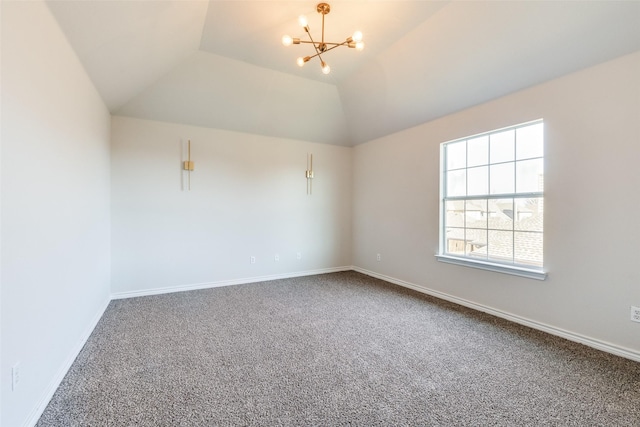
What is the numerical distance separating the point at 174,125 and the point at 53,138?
2.46 metres

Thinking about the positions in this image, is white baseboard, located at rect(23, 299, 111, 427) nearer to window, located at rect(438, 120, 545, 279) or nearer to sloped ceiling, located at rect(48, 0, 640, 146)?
sloped ceiling, located at rect(48, 0, 640, 146)

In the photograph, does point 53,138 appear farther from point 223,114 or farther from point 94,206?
point 223,114

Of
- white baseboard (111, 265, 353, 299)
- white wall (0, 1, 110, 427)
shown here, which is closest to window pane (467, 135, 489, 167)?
white baseboard (111, 265, 353, 299)

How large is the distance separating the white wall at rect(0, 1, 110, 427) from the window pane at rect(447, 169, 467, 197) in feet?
13.7

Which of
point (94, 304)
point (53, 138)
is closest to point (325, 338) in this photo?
point (94, 304)

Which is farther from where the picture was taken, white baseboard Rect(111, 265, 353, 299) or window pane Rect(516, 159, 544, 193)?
white baseboard Rect(111, 265, 353, 299)

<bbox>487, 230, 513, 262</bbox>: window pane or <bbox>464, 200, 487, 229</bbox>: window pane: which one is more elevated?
<bbox>464, 200, 487, 229</bbox>: window pane

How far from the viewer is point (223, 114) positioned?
433 centimetres

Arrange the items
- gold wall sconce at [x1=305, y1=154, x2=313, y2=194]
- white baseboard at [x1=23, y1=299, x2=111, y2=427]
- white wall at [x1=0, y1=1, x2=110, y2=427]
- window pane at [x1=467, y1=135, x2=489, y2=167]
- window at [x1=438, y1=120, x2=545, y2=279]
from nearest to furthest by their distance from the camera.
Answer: white wall at [x1=0, y1=1, x2=110, y2=427], white baseboard at [x1=23, y1=299, x2=111, y2=427], window at [x1=438, y1=120, x2=545, y2=279], window pane at [x1=467, y1=135, x2=489, y2=167], gold wall sconce at [x1=305, y1=154, x2=313, y2=194]

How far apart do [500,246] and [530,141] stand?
3.98ft

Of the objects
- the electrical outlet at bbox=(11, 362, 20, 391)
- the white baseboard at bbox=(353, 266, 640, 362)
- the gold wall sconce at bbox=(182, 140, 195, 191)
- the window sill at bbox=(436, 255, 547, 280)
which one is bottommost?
the white baseboard at bbox=(353, 266, 640, 362)

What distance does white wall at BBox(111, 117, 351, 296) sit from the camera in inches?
157

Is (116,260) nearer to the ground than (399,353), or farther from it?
farther from it

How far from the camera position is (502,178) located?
3.34 m
